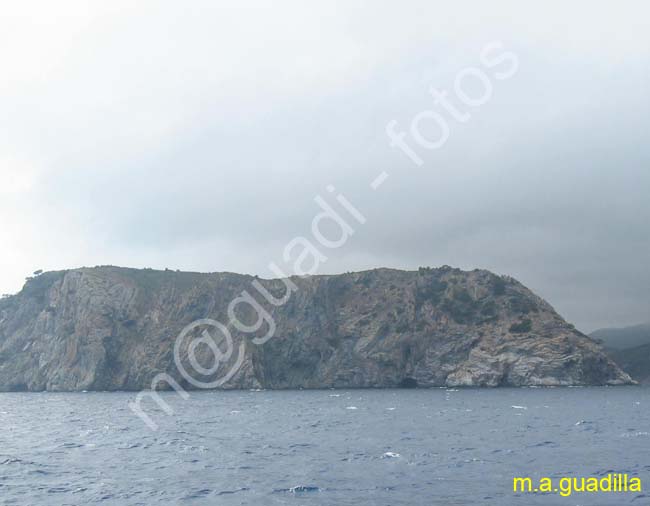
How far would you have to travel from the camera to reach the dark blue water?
34875mm

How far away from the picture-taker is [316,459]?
4709 centimetres

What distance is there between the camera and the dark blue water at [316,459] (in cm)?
3488

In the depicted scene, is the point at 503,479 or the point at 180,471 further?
the point at 180,471

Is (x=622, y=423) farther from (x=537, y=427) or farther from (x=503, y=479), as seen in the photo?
(x=503, y=479)

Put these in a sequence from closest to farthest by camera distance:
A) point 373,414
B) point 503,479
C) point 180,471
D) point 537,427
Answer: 1. point 503,479
2. point 180,471
3. point 537,427
4. point 373,414

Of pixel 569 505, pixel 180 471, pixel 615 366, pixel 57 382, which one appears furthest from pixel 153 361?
pixel 569 505

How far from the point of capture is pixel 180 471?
140ft

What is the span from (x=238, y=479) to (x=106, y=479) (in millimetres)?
8584

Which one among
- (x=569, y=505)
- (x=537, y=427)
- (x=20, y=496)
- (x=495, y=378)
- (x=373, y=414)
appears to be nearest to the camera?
(x=569, y=505)

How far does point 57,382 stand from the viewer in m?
197

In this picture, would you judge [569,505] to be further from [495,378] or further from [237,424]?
[495,378]

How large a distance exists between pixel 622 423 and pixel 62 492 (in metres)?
62.8

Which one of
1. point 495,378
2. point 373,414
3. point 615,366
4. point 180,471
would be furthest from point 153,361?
point 180,471

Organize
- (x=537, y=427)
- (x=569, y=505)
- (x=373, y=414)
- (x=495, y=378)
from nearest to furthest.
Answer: (x=569, y=505)
(x=537, y=427)
(x=373, y=414)
(x=495, y=378)
